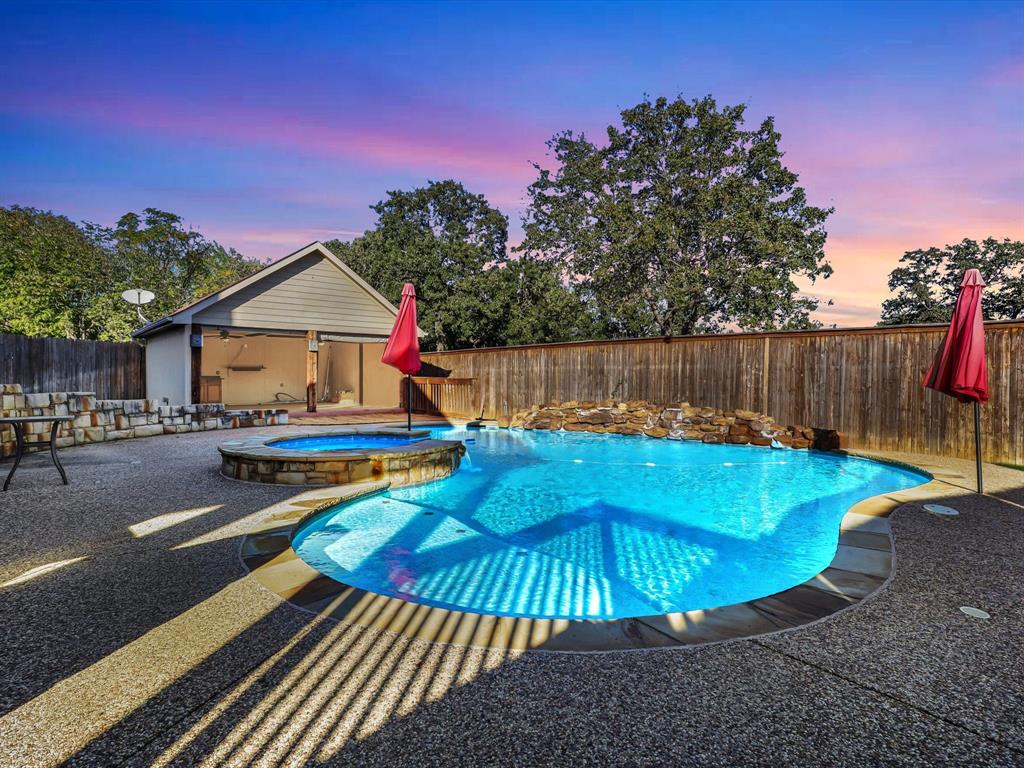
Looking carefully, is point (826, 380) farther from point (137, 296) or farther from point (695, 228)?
point (137, 296)

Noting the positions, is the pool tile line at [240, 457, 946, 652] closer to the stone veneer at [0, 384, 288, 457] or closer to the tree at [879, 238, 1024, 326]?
the stone veneer at [0, 384, 288, 457]

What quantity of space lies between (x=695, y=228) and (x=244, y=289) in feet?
50.7

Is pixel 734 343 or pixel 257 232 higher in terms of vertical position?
pixel 257 232

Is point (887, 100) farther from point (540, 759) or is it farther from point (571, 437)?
point (540, 759)

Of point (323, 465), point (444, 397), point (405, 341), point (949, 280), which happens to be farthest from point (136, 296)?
point (949, 280)

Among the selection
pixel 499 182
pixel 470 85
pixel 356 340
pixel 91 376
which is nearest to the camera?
pixel 470 85

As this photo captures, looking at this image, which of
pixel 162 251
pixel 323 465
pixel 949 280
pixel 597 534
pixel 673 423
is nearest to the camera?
pixel 597 534

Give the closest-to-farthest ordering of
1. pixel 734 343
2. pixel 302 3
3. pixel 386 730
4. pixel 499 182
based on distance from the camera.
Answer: pixel 386 730
pixel 302 3
pixel 734 343
pixel 499 182

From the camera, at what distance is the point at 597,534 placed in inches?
211

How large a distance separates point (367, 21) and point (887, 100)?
412 inches

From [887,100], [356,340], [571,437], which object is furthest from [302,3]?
[887,100]

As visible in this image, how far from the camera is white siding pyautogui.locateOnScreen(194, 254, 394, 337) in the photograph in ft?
42.8

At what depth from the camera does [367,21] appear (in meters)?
9.80

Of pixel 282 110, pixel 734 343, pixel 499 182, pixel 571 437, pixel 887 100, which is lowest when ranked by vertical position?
pixel 571 437
